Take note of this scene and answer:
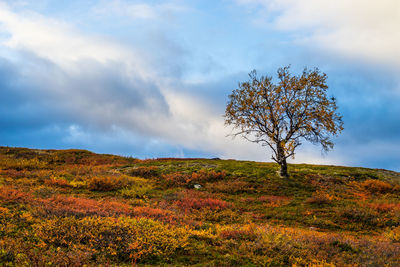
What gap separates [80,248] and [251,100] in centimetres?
2565

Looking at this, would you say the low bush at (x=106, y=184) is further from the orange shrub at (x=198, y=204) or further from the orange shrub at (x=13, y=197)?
the orange shrub at (x=13, y=197)

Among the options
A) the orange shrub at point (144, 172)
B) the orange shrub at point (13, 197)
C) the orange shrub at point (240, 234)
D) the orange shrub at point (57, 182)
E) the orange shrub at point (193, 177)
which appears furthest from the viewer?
the orange shrub at point (144, 172)

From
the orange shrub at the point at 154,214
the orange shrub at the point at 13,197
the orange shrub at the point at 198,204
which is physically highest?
the orange shrub at the point at 13,197

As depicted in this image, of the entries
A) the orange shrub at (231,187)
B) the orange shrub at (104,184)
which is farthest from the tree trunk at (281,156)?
the orange shrub at (104,184)

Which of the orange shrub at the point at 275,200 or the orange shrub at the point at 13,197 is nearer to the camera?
the orange shrub at the point at 13,197

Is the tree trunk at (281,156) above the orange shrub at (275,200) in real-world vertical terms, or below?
above

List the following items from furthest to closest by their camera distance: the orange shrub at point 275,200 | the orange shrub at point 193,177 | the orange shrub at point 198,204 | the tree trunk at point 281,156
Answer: the tree trunk at point 281,156, the orange shrub at point 193,177, the orange shrub at point 275,200, the orange shrub at point 198,204

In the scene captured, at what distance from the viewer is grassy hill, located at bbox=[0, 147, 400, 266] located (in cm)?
855

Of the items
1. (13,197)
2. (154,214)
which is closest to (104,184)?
(13,197)

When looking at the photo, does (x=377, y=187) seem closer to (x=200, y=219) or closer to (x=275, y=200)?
(x=275, y=200)

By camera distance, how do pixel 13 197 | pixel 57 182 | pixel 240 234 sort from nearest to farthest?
pixel 240 234, pixel 13 197, pixel 57 182

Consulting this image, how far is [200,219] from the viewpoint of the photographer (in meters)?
15.9

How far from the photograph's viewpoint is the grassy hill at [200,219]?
28.1ft

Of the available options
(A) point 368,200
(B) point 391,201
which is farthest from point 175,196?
(B) point 391,201
